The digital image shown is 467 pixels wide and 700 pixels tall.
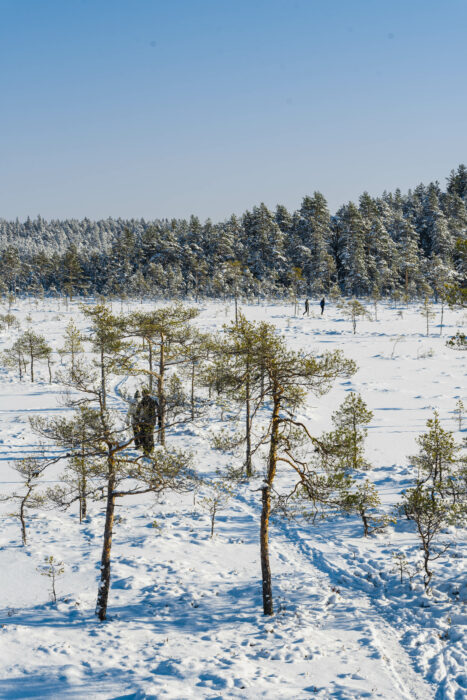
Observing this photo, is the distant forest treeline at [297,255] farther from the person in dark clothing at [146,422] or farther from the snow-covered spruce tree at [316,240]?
the person in dark clothing at [146,422]

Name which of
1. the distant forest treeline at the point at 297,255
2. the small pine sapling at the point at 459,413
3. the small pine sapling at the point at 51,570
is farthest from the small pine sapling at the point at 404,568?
the distant forest treeline at the point at 297,255

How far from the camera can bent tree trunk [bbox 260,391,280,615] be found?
1005 centimetres

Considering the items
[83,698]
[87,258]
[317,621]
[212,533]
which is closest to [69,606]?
[83,698]

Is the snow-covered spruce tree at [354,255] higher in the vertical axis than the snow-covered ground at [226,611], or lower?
higher

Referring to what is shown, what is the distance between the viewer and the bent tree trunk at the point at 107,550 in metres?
9.60

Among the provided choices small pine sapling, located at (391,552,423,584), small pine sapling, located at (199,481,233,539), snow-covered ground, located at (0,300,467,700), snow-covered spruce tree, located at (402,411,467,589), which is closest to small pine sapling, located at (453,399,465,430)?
snow-covered ground, located at (0,300,467,700)

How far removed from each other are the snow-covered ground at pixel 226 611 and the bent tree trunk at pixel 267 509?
0.51m

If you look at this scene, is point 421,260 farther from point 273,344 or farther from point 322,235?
point 273,344

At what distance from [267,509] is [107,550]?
3.87 m

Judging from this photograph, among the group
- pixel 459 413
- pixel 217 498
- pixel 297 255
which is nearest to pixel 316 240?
pixel 297 255

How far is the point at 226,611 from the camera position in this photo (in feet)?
36.1

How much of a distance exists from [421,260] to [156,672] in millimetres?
77320

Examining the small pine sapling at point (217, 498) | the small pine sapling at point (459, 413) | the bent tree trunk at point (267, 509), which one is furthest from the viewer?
the small pine sapling at point (459, 413)

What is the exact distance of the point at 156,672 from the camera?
858cm
